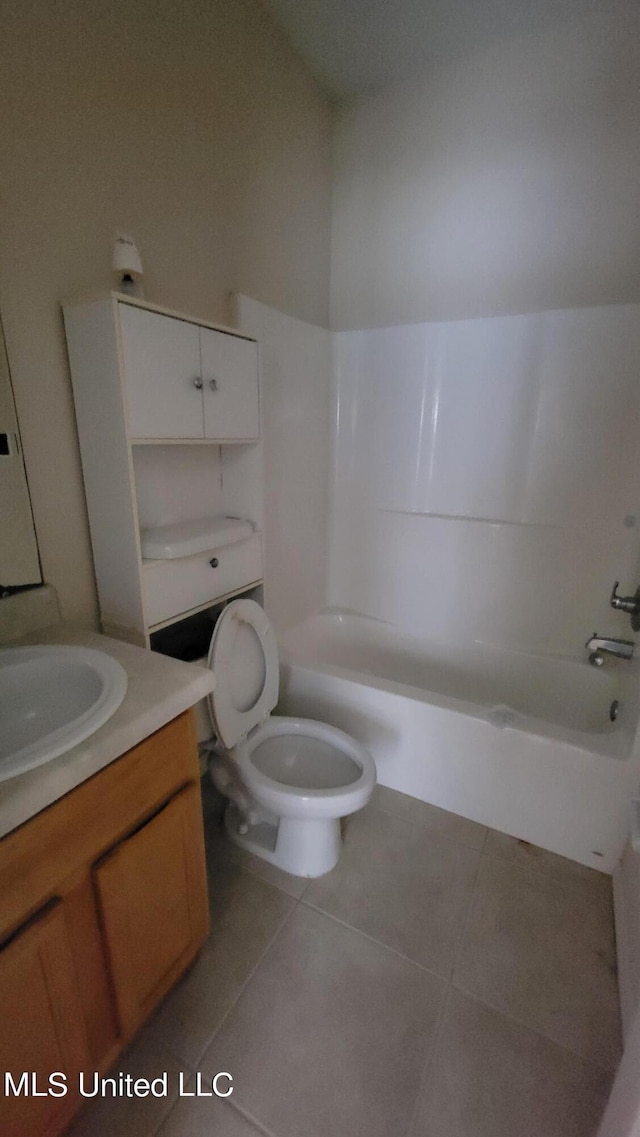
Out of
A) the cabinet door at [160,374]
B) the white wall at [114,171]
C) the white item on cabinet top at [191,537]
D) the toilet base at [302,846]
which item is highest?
the white wall at [114,171]

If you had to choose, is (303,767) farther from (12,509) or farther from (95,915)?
(12,509)

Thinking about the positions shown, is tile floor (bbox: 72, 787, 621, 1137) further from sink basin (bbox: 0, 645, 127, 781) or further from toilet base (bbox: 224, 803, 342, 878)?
sink basin (bbox: 0, 645, 127, 781)

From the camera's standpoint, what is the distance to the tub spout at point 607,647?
5.66 ft

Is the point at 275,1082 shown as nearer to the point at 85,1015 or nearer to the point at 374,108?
the point at 85,1015

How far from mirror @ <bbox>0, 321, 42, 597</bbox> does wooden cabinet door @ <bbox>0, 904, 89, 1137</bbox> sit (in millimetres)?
719

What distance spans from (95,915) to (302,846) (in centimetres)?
73

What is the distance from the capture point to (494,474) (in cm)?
197

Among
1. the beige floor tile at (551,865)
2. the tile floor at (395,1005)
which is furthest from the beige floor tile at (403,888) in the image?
the beige floor tile at (551,865)

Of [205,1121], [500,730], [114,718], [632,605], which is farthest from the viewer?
[632,605]

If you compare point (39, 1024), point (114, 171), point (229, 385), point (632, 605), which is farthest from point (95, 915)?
point (632, 605)

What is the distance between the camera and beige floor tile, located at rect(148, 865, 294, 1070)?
3.42 ft

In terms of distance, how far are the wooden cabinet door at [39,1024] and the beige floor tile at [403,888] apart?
72cm

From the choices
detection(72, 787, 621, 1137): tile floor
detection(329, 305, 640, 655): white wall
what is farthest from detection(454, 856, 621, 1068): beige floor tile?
detection(329, 305, 640, 655): white wall

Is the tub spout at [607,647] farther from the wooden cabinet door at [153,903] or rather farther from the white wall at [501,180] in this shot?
the wooden cabinet door at [153,903]
